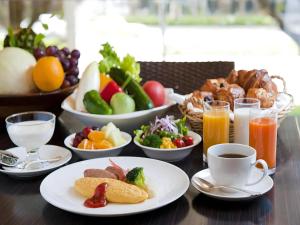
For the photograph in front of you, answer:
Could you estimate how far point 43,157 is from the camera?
1.41 meters

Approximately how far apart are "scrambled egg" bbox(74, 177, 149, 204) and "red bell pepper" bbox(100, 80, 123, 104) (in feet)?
1.93

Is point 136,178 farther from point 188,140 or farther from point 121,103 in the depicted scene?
point 121,103

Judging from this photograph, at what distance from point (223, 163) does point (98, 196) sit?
10.8 inches

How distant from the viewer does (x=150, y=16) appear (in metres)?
5.03

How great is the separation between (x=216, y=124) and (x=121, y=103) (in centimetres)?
38

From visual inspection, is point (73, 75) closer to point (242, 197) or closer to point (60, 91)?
point (60, 91)

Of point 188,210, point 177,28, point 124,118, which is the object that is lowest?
point 188,210

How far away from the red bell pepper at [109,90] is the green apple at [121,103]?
0.05 m

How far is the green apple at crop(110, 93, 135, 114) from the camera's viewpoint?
1.62m

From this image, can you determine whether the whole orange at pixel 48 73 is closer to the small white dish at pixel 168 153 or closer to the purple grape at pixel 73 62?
the purple grape at pixel 73 62

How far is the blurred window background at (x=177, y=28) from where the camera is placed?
486 centimetres

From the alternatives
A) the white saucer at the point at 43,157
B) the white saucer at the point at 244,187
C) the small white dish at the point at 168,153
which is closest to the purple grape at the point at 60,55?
the white saucer at the point at 43,157

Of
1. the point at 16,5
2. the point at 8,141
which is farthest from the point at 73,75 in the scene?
the point at 16,5

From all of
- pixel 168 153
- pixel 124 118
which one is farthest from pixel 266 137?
pixel 124 118
